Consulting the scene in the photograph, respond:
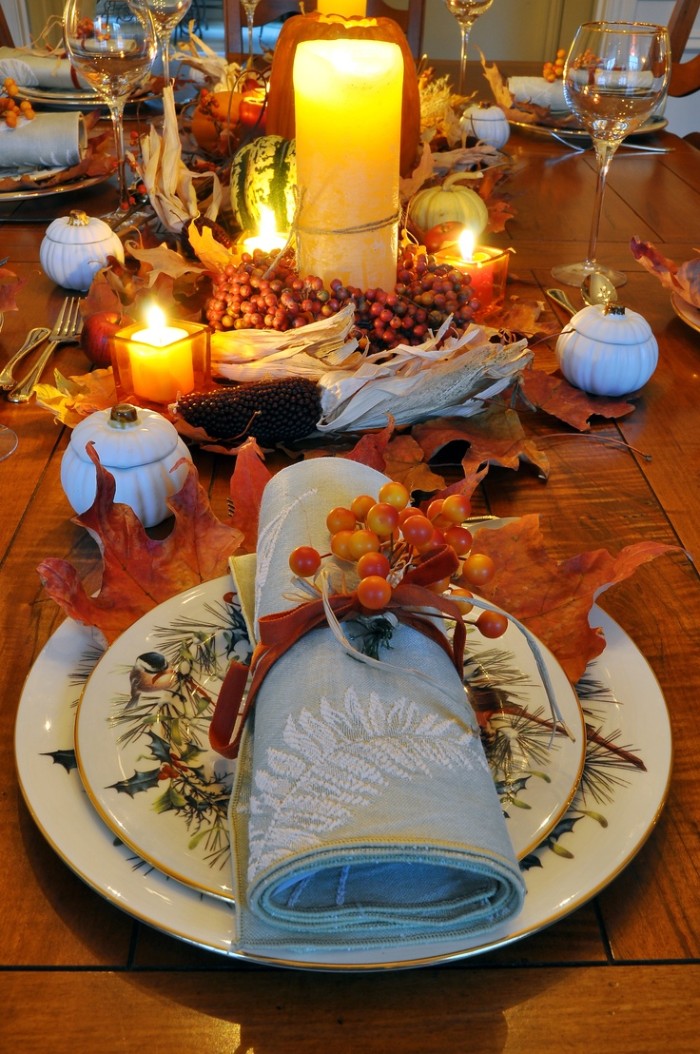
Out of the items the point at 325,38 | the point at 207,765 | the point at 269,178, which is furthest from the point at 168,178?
the point at 207,765

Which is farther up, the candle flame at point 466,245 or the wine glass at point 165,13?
the wine glass at point 165,13

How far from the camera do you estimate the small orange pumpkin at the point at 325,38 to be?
3.36 ft

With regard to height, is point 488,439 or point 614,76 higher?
point 614,76

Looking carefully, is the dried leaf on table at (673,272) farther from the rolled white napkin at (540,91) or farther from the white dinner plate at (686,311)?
the rolled white napkin at (540,91)

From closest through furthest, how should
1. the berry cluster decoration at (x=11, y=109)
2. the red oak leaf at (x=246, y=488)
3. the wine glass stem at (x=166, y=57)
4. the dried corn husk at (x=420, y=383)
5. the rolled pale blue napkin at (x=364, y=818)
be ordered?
the rolled pale blue napkin at (x=364, y=818)
the red oak leaf at (x=246, y=488)
the dried corn husk at (x=420, y=383)
the berry cluster decoration at (x=11, y=109)
the wine glass stem at (x=166, y=57)

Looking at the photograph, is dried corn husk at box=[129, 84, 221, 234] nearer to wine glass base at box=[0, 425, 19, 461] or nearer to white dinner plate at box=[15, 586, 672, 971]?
wine glass base at box=[0, 425, 19, 461]

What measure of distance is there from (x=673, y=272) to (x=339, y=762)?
0.82 m

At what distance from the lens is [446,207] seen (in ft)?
3.49

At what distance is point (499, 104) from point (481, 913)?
1.59 meters

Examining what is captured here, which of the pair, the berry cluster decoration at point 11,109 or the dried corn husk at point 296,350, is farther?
the berry cluster decoration at point 11,109

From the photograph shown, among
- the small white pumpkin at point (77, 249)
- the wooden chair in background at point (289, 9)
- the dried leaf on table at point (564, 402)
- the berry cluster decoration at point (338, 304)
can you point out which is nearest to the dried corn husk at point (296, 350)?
the berry cluster decoration at point (338, 304)

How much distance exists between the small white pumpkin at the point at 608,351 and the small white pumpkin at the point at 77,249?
1.57 ft

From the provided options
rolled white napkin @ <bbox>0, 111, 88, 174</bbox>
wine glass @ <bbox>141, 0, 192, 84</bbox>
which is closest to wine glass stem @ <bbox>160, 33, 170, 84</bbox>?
wine glass @ <bbox>141, 0, 192, 84</bbox>

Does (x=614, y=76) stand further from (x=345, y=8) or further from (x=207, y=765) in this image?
(x=207, y=765)
